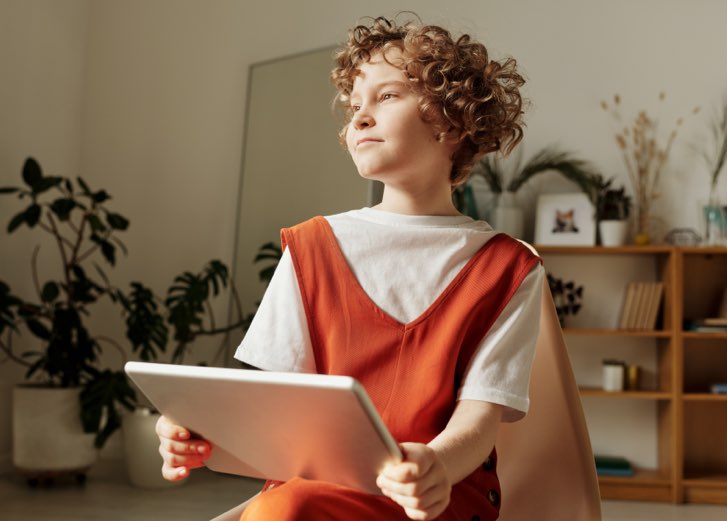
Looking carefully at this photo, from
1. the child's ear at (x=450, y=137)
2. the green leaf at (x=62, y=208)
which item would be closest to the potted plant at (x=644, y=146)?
the green leaf at (x=62, y=208)

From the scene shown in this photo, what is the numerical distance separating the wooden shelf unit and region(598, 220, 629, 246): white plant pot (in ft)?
0.18

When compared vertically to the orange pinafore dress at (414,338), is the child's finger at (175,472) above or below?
below

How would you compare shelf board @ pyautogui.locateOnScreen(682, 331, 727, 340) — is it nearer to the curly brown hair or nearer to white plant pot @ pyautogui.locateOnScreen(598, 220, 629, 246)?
white plant pot @ pyautogui.locateOnScreen(598, 220, 629, 246)

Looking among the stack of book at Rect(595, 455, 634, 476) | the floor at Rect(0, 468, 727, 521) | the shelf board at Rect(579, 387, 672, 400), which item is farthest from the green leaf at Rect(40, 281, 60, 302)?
the stack of book at Rect(595, 455, 634, 476)

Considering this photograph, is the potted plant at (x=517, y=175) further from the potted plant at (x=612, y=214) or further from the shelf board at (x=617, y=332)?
the shelf board at (x=617, y=332)

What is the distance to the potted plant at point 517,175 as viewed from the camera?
173 inches

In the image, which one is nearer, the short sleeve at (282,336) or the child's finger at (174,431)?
the child's finger at (174,431)

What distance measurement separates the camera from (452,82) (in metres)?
1.19

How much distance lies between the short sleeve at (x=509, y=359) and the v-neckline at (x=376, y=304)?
0.24 feet

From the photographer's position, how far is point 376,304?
1138mm

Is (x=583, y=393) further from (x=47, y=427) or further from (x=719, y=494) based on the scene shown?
(x=47, y=427)

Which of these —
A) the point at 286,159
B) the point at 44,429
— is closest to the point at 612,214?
the point at 286,159

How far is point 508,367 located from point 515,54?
12.7ft

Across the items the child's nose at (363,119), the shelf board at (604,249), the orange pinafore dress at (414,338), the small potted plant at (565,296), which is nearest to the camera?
the orange pinafore dress at (414,338)
